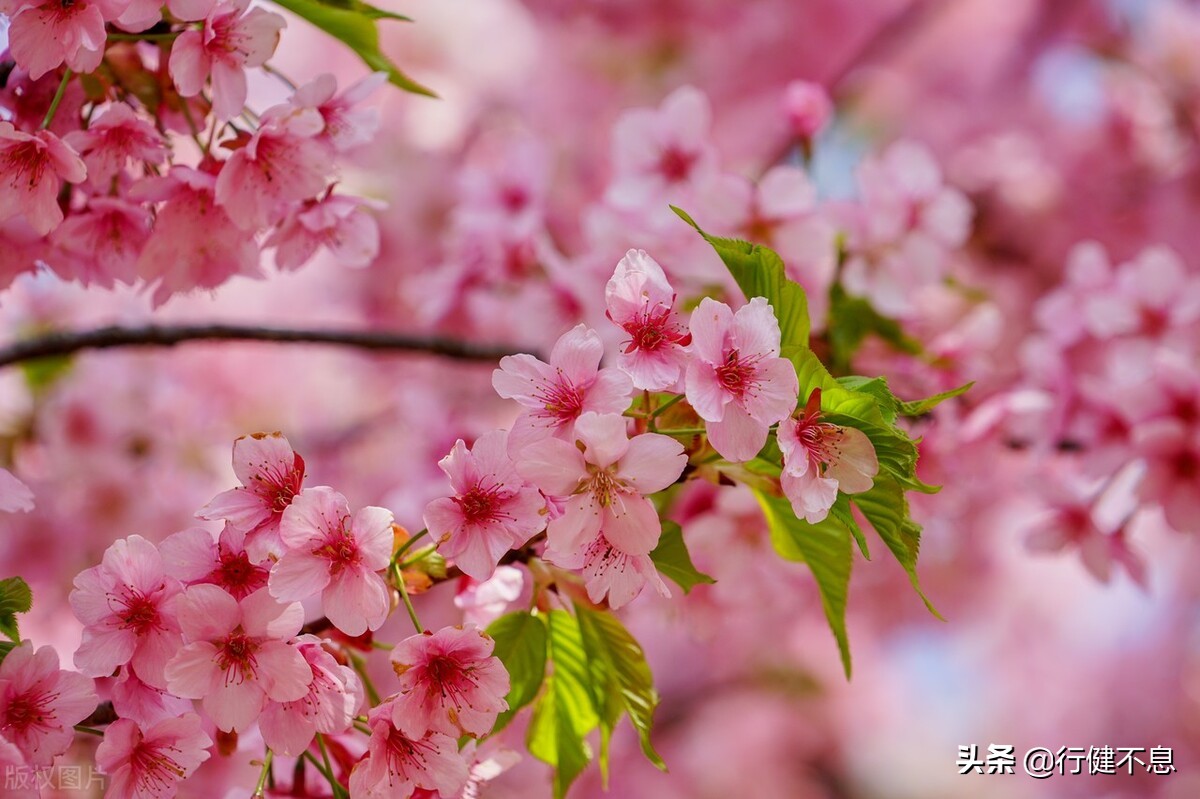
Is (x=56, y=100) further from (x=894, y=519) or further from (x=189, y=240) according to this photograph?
(x=894, y=519)

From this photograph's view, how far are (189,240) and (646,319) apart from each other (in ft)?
1.24

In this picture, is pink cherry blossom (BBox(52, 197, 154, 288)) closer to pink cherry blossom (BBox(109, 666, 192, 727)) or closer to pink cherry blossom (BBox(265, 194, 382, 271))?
pink cherry blossom (BBox(265, 194, 382, 271))

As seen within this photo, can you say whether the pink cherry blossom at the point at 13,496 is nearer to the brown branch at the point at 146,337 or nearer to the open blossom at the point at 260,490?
the open blossom at the point at 260,490

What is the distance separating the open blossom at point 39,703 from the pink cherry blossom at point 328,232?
0.35 m

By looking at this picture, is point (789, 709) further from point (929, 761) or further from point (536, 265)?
point (536, 265)

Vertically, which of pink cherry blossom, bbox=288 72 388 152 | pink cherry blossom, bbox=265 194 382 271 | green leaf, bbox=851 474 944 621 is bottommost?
green leaf, bbox=851 474 944 621

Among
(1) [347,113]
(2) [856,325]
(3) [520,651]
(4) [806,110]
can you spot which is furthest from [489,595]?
(4) [806,110]

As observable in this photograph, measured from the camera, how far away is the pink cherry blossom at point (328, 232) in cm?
78

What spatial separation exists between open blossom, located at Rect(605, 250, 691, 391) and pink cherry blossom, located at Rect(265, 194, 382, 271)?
0.88 feet

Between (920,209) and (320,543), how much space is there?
0.94 m

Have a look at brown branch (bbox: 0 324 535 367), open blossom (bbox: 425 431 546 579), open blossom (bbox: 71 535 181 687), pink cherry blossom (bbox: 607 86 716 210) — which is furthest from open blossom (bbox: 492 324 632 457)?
pink cherry blossom (bbox: 607 86 716 210)

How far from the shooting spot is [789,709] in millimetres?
4445

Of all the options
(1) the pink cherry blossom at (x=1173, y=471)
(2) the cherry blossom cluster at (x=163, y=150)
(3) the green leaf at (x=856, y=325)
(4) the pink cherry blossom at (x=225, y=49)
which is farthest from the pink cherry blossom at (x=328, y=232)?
(1) the pink cherry blossom at (x=1173, y=471)

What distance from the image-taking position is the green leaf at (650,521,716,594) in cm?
69
